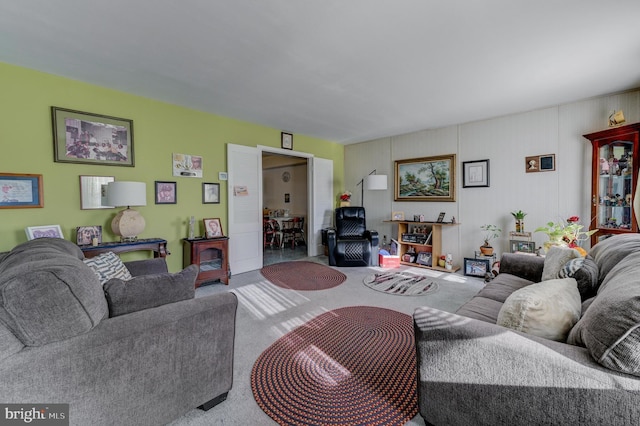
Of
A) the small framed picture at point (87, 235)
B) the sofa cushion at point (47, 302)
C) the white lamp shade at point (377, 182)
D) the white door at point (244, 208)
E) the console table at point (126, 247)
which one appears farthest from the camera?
the white lamp shade at point (377, 182)

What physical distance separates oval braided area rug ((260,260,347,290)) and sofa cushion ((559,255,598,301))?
2.53m

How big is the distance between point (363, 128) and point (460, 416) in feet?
14.5

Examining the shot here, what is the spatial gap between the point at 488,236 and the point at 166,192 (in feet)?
16.1

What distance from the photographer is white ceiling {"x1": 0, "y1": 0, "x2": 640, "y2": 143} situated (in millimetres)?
1854

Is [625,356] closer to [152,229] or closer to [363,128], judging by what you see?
[152,229]

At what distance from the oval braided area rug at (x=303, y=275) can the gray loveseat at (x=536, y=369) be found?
2463 millimetres

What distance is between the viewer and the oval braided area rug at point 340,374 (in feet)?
4.93

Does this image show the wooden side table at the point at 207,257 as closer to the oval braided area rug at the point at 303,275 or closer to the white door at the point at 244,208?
the white door at the point at 244,208

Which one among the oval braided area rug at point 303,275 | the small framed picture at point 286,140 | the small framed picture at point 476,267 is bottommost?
the oval braided area rug at point 303,275

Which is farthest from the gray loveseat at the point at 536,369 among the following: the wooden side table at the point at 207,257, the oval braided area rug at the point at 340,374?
the wooden side table at the point at 207,257

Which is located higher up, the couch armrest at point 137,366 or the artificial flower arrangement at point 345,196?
the artificial flower arrangement at point 345,196

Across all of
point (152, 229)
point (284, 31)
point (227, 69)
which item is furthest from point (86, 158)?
point (284, 31)

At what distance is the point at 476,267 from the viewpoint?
164 inches

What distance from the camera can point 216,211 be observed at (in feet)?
13.6
